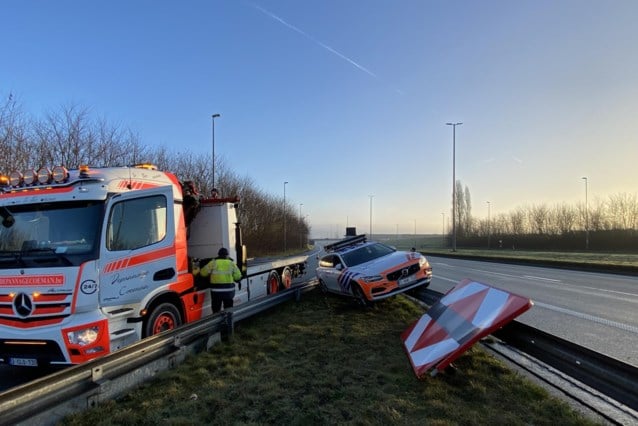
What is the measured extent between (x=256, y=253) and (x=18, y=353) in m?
50.5

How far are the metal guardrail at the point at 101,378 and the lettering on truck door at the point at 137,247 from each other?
86 cm

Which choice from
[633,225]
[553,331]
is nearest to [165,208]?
[553,331]

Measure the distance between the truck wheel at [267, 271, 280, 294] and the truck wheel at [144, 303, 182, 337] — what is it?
5.31 meters

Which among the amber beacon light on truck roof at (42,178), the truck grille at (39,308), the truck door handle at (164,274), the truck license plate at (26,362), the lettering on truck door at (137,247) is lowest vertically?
the truck license plate at (26,362)

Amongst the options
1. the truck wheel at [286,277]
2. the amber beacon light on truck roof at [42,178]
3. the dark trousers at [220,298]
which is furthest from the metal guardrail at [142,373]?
the truck wheel at [286,277]

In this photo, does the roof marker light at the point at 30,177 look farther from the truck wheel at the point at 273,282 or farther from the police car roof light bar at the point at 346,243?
the police car roof light bar at the point at 346,243

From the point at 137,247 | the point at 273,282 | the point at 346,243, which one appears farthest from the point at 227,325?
the point at 346,243

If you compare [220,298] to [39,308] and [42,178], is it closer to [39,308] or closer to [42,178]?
[39,308]

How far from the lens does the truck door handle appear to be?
6911 millimetres

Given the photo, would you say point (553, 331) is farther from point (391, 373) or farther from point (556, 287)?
point (556, 287)

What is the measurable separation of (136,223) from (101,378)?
2503mm

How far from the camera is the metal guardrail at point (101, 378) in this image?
397cm

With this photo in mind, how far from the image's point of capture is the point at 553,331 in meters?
8.46

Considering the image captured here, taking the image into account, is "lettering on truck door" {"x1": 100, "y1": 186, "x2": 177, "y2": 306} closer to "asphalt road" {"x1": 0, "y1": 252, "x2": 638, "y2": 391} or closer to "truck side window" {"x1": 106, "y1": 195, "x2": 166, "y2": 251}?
"truck side window" {"x1": 106, "y1": 195, "x2": 166, "y2": 251}
